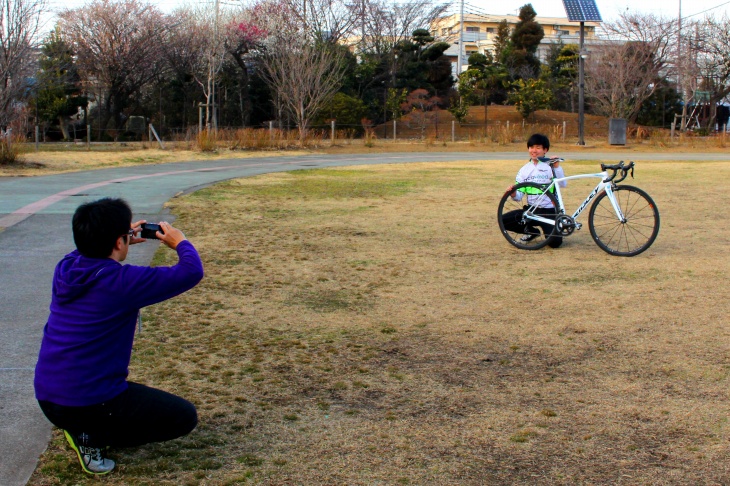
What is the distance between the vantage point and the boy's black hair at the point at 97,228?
3193 mm

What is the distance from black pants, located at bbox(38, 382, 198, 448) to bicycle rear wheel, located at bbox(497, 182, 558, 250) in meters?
5.62

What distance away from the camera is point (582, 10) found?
38.8 m

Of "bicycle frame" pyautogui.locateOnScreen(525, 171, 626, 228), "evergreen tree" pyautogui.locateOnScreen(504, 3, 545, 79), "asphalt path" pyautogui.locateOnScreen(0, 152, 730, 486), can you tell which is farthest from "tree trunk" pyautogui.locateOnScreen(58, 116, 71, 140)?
"bicycle frame" pyautogui.locateOnScreen(525, 171, 626, 228)

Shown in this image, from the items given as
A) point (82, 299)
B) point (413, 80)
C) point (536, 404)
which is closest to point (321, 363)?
point (536, 404)

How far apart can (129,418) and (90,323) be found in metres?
0.40

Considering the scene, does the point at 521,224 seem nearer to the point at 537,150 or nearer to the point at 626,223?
the point at 537,150

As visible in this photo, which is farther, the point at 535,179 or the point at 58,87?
the point at 58,87

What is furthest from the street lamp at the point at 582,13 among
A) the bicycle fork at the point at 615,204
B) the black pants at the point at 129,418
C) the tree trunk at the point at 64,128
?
the black pants at the point at 129,418

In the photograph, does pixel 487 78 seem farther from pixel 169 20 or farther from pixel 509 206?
pixel 509 206

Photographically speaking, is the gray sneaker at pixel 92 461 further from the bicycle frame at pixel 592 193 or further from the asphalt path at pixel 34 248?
the bicycle frame at pixel 592 193

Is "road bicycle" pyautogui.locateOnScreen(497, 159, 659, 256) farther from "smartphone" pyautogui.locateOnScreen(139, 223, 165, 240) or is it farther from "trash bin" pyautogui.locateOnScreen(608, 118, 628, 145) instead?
"trash bin" pyautogui.locateOnScreen(608, 118, 628, 145)

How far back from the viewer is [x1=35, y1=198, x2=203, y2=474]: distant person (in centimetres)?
317

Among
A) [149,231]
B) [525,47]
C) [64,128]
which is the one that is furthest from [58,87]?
[149,231]

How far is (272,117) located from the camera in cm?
4497
